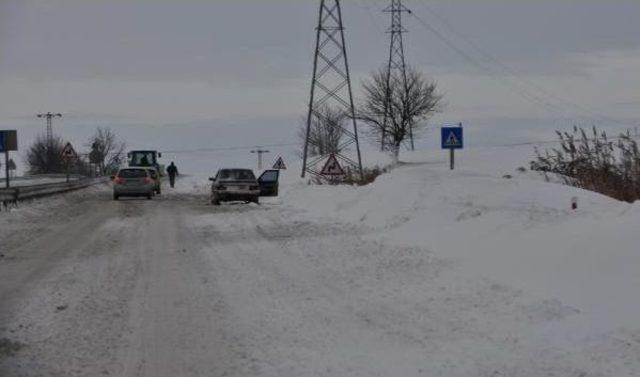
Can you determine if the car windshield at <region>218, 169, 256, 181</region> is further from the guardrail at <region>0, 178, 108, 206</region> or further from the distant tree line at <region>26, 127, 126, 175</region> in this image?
the distant tree line at <region>26, 127, 126, 175</region>

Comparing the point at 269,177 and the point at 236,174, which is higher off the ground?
the point at 236,174

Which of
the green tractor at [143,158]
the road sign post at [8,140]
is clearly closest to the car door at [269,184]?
the road sign post at [8,140]

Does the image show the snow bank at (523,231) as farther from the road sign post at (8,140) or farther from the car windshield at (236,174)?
the road sign post at (8,140)

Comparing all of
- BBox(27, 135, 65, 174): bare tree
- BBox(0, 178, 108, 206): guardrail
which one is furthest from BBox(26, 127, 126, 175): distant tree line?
BBox(0, 178, 108, 206): guardrail

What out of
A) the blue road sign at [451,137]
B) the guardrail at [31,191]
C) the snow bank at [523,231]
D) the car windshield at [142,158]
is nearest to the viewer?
the snow bank at [523,231]

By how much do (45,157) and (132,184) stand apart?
92408 millimetres

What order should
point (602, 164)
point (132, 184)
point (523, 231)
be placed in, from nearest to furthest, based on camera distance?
point (523, 231) < point (602, 164) < point (132, 184)

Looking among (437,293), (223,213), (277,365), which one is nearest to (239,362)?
(277,365)

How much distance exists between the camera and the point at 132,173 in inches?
1505

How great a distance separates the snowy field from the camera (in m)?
6.73

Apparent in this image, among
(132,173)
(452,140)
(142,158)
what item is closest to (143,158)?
(142,158)

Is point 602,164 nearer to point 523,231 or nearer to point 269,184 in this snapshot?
point 523,231

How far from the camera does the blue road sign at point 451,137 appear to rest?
21.9 meters

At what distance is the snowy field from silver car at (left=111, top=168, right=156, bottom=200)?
20.5 metres
